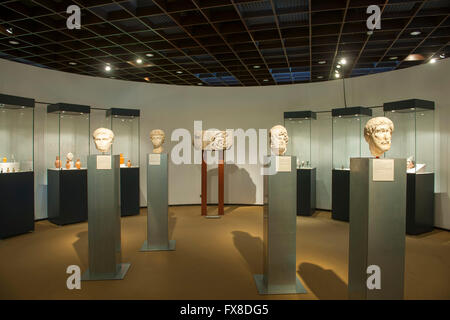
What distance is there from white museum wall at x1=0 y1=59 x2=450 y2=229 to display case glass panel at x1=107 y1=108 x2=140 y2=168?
0.68 m

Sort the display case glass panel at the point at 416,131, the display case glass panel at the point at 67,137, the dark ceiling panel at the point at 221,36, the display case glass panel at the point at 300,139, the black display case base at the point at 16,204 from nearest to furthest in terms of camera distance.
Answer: the dark ceiling panel at the point at 221,36
the black display case base at the point at 16,204
the display case glass panel at the point at 416,131
the display case glass panel at the point at 67,137
the display case glass panel at the point at 300,139

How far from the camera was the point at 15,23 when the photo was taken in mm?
4547

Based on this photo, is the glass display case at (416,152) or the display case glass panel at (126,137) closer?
the glass display case at (416,152)

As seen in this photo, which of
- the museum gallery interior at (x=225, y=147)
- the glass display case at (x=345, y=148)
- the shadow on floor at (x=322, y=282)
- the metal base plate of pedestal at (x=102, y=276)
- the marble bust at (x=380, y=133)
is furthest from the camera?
the glass display case at (x=345, y=148)

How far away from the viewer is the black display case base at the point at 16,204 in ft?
16.1

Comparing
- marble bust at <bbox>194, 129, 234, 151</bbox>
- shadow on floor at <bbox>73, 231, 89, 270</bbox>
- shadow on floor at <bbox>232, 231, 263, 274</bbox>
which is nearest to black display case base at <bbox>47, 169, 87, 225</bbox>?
shadow on floor at <bbox>73, 231, 89, 270</bbox>

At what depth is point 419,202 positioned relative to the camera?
17.2 feet

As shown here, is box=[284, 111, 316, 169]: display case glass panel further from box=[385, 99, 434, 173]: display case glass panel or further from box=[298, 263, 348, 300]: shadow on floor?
box=[298, 263, 348, 300]: shadow on floor


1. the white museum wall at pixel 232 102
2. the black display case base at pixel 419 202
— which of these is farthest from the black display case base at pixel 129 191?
the black display case base at pixel 419 202

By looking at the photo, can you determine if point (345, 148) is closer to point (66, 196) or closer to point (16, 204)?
point (66, 196)

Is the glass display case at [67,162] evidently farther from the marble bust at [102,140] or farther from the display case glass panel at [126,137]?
the marble bust at [102,140]

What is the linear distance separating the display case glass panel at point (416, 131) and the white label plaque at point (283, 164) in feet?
12.0

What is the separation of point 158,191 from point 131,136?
2.98 meters

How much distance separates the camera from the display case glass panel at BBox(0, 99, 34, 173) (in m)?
5.07
